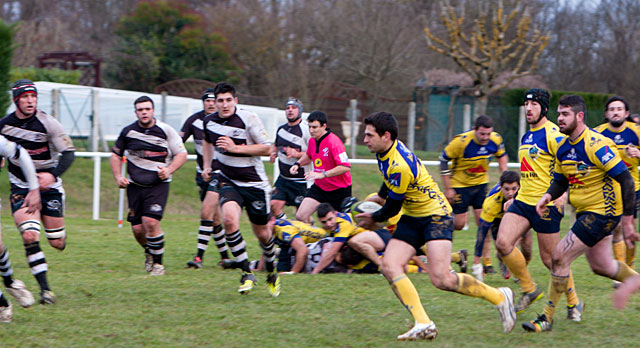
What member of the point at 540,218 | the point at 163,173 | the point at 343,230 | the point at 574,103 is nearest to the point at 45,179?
the point at 163,173

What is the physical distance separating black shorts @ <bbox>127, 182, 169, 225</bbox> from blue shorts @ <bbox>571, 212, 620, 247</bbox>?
454 centimetres

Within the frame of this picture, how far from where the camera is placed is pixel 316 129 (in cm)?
916

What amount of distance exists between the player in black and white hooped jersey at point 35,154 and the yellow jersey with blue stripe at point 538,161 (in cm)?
420

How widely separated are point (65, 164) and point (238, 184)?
162cm

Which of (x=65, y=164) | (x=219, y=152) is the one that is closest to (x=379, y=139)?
(x=219, y=152)

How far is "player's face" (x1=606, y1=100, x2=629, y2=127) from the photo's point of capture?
8.19 metres

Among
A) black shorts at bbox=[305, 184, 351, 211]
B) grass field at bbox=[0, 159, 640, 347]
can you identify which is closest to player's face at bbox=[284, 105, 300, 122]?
black shorts at bbox=[305, 184, 351, 211]

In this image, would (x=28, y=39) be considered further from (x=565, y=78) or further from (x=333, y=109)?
(x=565, y=78)

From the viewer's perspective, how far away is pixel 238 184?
7.41 meters

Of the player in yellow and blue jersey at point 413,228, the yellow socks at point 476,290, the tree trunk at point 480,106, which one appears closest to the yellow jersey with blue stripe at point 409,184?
the player in yellow and blue jersey at point 413,228

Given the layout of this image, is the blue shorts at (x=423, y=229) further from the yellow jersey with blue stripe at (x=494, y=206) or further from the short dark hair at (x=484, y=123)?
the short dark hair at (x=484, y=123)

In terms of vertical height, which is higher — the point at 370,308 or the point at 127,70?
the point at 127,70

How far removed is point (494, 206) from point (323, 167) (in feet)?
6.97

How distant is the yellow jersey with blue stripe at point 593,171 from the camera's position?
223 inches
